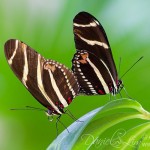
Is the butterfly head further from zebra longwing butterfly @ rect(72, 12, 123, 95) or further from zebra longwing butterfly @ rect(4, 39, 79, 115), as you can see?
zebra longwing butterfly @ rect(4, 39, 79, 115)

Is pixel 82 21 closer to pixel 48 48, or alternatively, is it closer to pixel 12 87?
pixel 48 48

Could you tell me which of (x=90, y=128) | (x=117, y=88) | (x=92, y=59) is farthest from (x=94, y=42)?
(x=90, y=128)

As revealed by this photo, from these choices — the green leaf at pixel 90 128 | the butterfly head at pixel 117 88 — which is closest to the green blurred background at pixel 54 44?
the butterfly head at pixel 117 88

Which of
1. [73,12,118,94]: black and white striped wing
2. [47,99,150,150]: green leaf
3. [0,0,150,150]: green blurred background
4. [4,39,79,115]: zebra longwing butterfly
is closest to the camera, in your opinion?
[47,99,150,150]: green leaf

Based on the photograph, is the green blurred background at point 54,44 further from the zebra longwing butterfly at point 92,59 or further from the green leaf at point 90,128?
the green leaf at point 90,128

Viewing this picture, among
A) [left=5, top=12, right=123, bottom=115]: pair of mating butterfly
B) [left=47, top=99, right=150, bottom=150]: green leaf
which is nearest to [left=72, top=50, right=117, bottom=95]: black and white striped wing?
[left=5, top=12, right=123, bottom=115]: pair of mating butterfly
